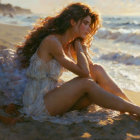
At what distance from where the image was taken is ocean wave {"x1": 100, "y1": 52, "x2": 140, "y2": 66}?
7.78 meters

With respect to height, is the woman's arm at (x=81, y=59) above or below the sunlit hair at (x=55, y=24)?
below

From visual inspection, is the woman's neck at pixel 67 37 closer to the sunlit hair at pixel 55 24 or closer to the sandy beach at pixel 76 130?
the sunlit hair at pixel 55 24

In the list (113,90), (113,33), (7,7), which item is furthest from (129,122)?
(7,7)

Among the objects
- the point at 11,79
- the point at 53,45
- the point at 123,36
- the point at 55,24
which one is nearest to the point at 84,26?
the point at 55,24

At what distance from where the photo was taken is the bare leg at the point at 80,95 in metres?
2.75

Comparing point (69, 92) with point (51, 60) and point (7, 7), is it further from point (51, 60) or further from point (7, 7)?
point (7, 7)

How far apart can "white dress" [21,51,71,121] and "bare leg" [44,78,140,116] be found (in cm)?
9

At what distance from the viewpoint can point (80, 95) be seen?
2.81 m

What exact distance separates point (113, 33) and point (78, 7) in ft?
44.6

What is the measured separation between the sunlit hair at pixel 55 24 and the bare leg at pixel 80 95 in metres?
0.63

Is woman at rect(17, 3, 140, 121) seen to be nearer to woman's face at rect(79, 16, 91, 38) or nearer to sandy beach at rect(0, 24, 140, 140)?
woman's face at rect(79, 16, 91, 38)

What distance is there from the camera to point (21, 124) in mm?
2676

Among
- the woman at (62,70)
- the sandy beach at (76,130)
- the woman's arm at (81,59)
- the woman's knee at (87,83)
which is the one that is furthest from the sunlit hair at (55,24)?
the sandy beach at (76,130)

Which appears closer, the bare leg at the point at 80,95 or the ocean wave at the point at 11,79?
the bare leg at the point at 80,95
